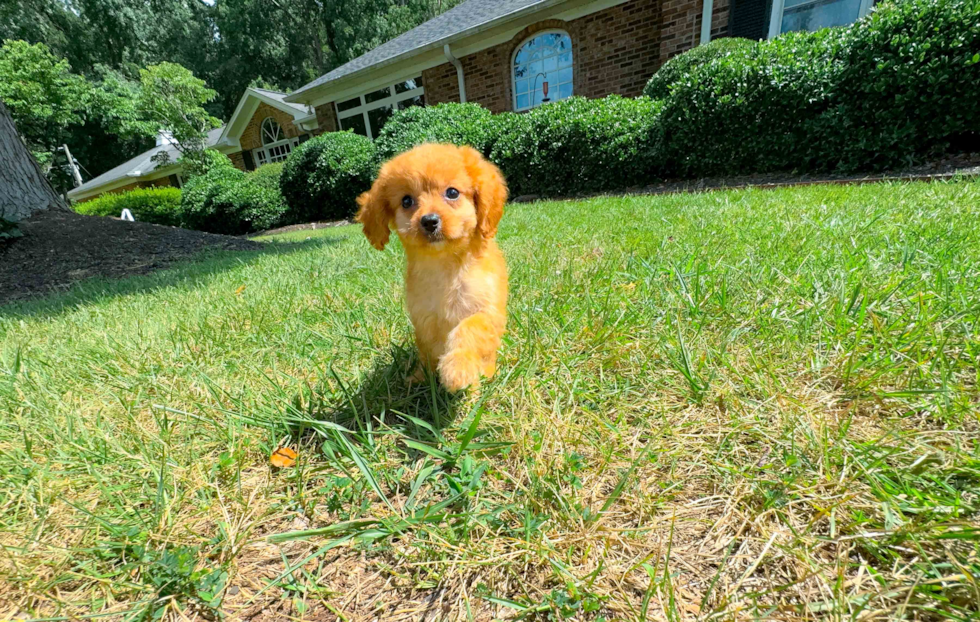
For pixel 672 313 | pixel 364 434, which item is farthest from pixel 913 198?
pixel 364 434

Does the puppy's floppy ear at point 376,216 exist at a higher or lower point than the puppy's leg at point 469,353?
higher

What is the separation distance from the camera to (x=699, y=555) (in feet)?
3.50

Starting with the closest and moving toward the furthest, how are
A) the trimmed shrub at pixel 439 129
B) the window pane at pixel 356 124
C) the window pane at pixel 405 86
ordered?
the trimmed shrub at pixel 439 129 → the window pane at pixel 405 86 → the window pane at pixel 356 124

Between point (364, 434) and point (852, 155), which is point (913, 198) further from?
point (364, 434)

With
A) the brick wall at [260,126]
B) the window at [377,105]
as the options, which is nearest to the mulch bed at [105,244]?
the window at [377,105]

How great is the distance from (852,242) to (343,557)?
134 inches

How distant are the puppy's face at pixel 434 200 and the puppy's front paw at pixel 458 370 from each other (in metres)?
0.43

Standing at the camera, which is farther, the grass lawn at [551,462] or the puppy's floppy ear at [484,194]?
the puppy's floppy ear at [484,194]

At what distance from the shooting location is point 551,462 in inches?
54.4

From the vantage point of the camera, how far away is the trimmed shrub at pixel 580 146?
8.48 metres

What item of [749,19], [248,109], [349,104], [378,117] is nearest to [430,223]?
[749,19]

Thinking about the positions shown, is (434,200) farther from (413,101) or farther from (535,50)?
(413,101)

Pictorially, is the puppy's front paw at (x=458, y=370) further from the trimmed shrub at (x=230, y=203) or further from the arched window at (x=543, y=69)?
the trimmed shrub at (x=230, y=203)

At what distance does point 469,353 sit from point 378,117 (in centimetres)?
1962
